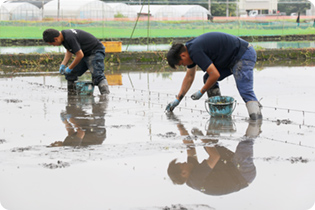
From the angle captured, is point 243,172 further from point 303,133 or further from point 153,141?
point 303,133

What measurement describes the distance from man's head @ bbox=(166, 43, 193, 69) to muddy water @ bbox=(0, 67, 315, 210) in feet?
2.85

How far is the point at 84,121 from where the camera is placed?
7.38 m

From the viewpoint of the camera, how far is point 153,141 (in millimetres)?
6086

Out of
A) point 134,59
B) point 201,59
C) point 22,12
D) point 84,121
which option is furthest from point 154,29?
point 201,59

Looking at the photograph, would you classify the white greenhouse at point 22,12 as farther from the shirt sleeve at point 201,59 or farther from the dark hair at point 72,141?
the dark hair at point 72,141

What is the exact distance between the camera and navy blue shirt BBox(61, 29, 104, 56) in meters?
9.36

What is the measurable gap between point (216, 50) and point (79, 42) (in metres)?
3.55

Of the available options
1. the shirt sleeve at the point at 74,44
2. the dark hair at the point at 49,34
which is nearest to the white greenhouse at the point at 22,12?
the shirt sleeve at the point at 74,44

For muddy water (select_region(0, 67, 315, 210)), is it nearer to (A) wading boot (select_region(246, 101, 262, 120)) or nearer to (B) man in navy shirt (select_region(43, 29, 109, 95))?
(A) wading boot (select_region(246, 101, 262, 120))

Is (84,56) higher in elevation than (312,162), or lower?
higher

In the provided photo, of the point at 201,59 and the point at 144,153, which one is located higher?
the point at 201,59

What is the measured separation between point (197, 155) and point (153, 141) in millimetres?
806

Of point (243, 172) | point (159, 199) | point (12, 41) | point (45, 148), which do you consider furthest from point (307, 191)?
point (12, 41)

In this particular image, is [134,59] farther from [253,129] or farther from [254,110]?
[253,129]
